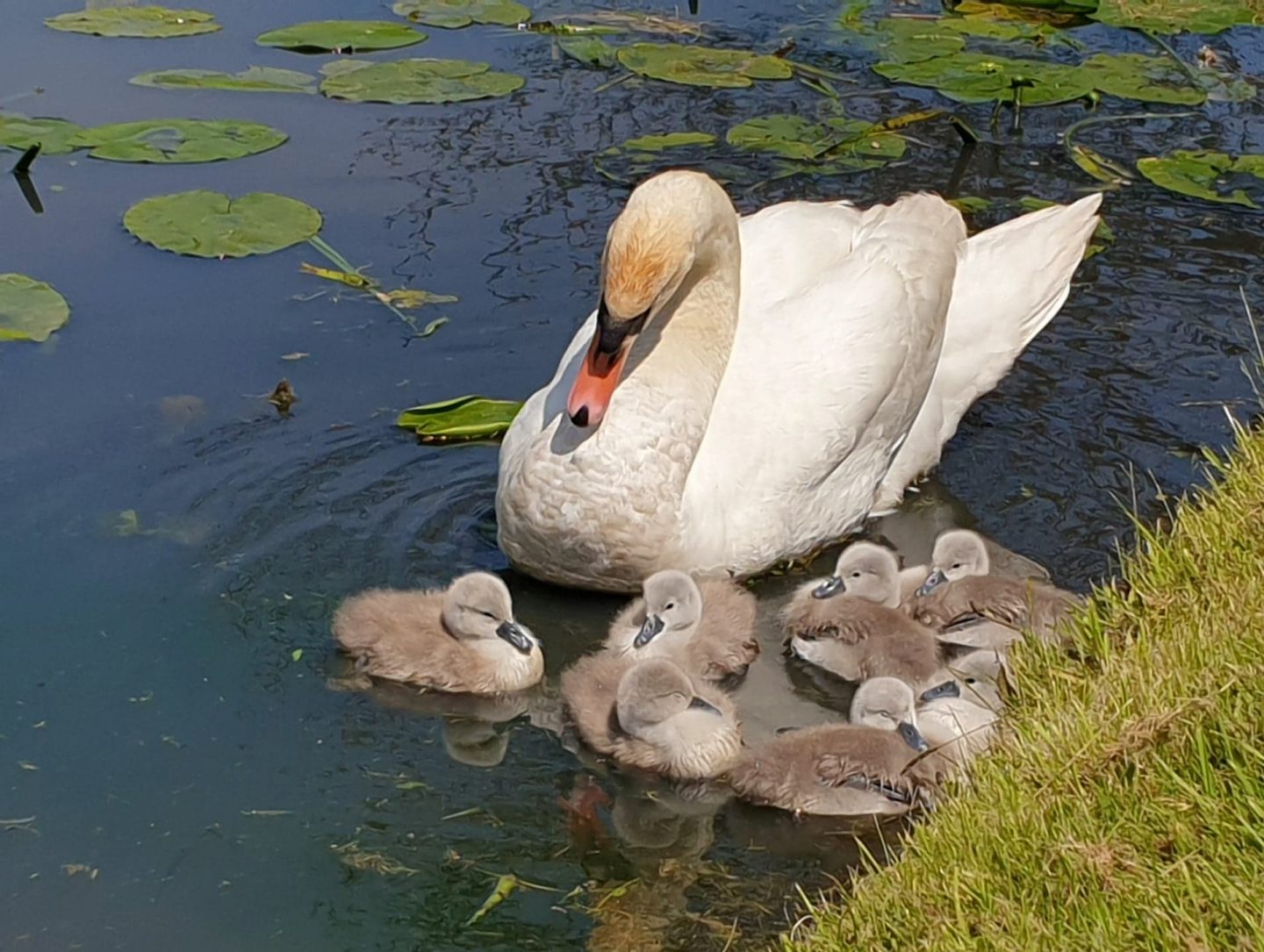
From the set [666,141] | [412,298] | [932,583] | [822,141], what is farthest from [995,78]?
[932,583]

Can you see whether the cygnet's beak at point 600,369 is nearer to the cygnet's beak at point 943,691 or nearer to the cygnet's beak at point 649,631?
the cygnet's beak at point 649,631

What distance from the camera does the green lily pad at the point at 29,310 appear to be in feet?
24.4

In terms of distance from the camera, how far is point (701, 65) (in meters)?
10.7

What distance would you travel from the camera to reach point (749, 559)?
6312 millimetres

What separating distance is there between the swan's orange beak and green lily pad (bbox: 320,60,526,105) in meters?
4.62

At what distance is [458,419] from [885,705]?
7.84 ft

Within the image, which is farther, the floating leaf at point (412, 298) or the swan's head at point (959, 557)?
the floating leaf at point (412, 298)

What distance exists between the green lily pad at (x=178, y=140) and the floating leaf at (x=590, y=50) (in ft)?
6.84

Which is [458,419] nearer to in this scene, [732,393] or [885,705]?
[732,393]

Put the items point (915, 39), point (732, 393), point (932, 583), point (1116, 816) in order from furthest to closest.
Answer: point (915, 39), point (732, 393), point (932, 583), point (1116, 816)

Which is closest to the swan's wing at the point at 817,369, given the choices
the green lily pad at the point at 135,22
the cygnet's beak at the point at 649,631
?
the cygnet's beak at the point at 649,631

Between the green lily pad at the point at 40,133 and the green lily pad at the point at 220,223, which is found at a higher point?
the green lily pad at the point at 220,223

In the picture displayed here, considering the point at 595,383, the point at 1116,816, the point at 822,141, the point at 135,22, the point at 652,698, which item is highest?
the point at 1116,816

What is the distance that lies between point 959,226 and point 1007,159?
2.49 m
